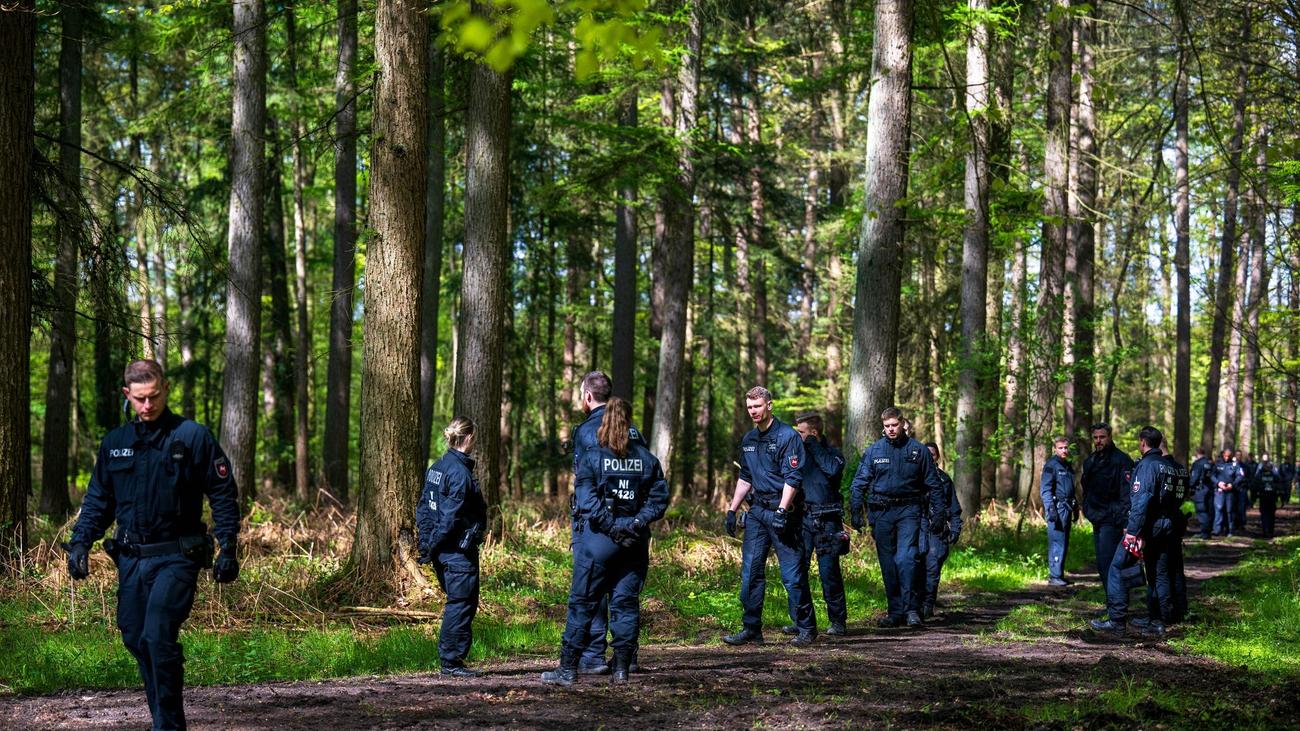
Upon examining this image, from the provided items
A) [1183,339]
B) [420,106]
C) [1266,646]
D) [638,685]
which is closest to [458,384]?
[420,106]

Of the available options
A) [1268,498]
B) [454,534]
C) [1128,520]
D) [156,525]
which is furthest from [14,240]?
[1268,498]

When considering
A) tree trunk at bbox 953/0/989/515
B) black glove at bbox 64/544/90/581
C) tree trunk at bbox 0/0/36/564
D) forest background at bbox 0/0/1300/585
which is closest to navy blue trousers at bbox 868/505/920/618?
forest background at bbox 0/0/1300/585

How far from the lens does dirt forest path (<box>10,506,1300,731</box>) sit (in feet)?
20.5

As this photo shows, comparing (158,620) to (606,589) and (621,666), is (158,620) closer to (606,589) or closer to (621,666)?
(606,589)

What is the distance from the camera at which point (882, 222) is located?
14.2 meters

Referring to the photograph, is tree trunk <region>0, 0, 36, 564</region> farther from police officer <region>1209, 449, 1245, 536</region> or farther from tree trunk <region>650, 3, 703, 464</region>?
police officer <region>1209, 449, 1245, 536</region>

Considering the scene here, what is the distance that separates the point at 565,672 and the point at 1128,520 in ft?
19.6

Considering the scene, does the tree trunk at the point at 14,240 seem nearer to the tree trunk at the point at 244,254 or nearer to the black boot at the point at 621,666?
the tree trunk at the point at 244,254

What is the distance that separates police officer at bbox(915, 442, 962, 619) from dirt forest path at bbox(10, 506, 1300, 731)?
1.42m

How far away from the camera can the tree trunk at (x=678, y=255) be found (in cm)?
1997

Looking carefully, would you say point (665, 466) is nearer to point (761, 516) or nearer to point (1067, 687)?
point (761, 516)

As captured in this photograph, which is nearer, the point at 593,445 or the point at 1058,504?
the point at 593,445

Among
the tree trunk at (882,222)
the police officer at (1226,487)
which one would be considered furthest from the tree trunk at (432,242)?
the police officer at (1226,487)

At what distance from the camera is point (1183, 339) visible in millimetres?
33219
